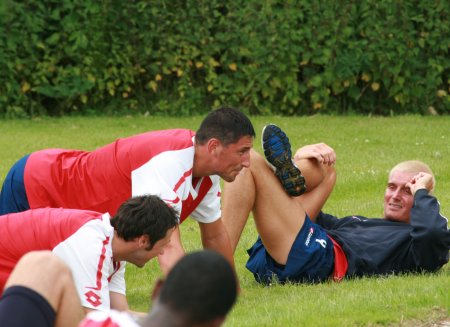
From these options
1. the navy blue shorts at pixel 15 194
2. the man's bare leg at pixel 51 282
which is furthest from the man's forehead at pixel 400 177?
the man's bare leg at pixel 51 282

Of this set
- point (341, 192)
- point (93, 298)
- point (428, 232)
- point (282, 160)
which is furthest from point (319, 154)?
point (341, 192)

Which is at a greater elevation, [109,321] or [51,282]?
[109,321]

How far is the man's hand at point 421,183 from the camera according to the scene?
770cm

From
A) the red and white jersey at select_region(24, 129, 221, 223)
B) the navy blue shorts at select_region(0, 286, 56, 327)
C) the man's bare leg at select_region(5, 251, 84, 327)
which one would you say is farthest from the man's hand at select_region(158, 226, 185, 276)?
the navy blue shorts at select_region(0, 286, 56, 327)

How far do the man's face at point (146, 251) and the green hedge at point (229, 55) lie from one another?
10598mm

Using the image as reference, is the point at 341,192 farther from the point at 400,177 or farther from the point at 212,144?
the point at 212,144

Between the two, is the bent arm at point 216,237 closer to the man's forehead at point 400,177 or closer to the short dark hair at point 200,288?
the man's forehead at point 400,177

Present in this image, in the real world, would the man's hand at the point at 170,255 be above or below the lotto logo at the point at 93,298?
below

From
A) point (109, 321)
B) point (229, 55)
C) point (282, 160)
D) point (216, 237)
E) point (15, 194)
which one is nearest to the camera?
point (109, 321)

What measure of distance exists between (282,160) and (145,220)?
2125mm

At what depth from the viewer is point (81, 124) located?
15.7 m

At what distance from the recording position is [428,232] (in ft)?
24.1

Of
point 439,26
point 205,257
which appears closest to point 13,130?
point 439,26

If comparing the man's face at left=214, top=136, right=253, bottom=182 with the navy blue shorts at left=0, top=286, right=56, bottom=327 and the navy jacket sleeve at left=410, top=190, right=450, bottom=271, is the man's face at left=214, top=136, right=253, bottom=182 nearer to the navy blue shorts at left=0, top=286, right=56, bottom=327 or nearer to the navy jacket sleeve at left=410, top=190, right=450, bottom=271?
the navy jacket sleeve at left=410, top=190, right=450, bottom=271
